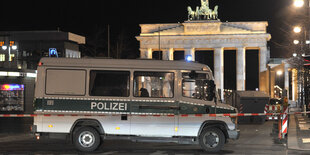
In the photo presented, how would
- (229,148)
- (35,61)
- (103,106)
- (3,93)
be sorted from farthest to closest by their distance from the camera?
(35,61)
(3,93)
(229,148)
(103,106)

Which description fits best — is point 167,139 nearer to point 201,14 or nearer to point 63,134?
point 63,134

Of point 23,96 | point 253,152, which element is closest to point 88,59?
point 253,152

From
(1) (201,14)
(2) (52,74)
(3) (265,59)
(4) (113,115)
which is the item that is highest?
(1) (201,14)

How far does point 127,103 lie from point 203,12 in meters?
69.5

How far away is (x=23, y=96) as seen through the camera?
36.3 m

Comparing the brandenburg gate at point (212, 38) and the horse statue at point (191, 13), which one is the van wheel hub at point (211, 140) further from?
the horse statue at point (191, 13)

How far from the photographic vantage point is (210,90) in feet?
50.2

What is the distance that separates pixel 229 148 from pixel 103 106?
4.39 meters

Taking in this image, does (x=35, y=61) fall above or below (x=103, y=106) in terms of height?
above

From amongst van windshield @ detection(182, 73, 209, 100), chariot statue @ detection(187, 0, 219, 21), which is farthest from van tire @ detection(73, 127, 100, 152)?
chariot statue @ detection(187, 0, 219, 21)

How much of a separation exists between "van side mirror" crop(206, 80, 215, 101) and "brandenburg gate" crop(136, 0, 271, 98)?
6740 centimetres

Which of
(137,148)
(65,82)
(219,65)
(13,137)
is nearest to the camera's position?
(65,82)

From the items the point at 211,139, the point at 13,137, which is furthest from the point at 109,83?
the point at 13,137

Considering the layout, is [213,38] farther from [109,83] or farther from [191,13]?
[109,83]
